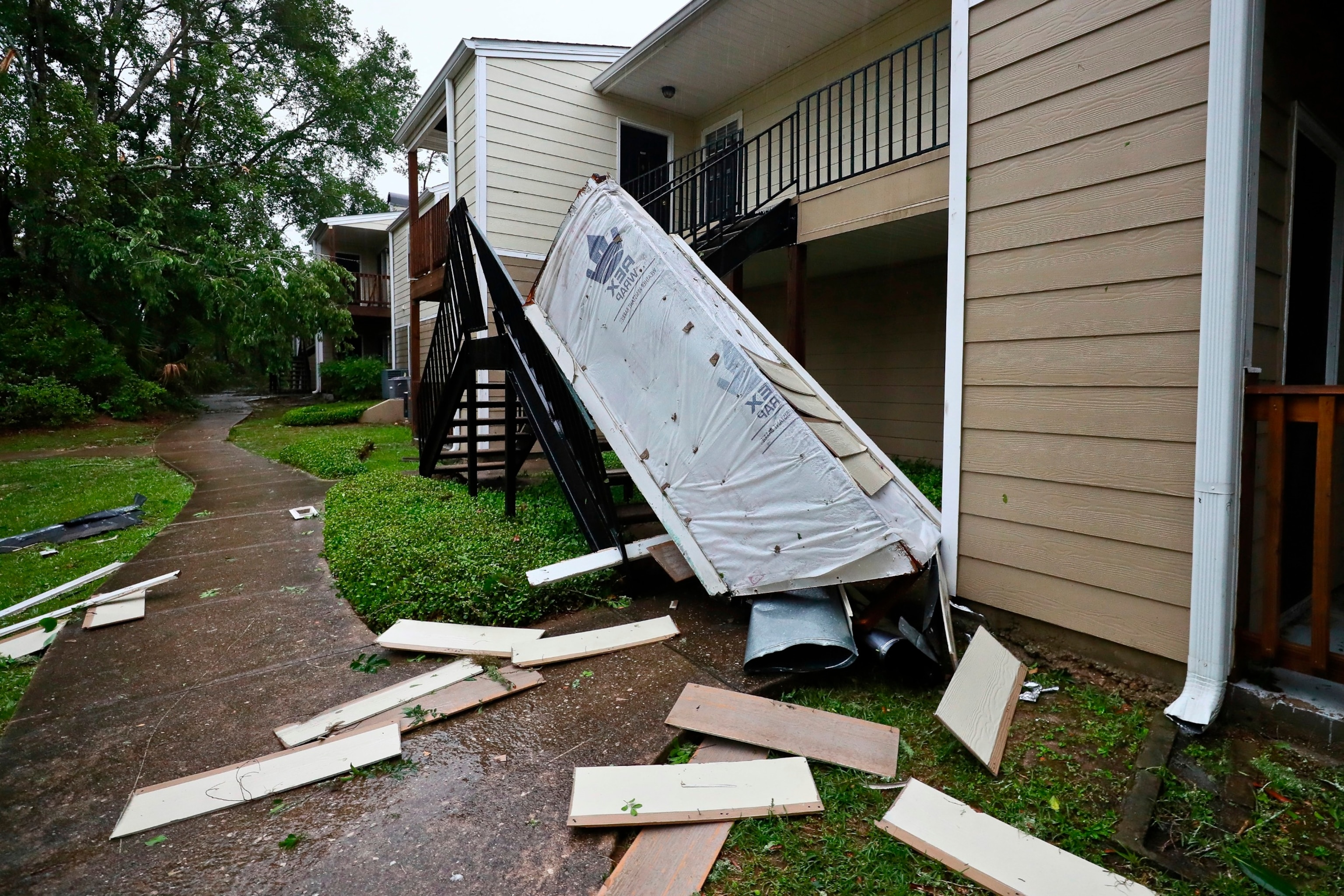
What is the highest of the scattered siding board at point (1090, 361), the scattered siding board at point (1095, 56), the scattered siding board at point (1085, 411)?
the scattered siding board at point (1095, 56)

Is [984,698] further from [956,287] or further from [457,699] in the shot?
[457,699]

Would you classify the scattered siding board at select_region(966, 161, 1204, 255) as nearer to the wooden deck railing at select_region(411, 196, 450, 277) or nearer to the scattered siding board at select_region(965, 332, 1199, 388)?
the scattered siding board at select_region(965, 332, 1199, 388)

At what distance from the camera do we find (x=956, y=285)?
126 inches

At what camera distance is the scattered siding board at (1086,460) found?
2.50 meters

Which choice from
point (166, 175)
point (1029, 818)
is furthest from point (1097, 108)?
point (166, 175)

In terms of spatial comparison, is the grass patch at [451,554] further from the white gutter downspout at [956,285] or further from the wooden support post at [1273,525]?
the wooden support post at [1273,525]

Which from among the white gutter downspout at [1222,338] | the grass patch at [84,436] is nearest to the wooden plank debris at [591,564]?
the white gutter downspout at [1222,338]

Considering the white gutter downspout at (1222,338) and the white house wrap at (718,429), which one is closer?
the white gutter downspout at (1222,338)

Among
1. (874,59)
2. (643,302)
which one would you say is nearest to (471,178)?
(874,59)

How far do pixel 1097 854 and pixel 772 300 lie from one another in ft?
26.8

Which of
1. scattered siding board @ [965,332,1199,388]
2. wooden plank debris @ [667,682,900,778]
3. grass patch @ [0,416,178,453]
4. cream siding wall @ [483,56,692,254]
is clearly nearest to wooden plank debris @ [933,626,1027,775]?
wooden plank debris @ [667,682,900,778]

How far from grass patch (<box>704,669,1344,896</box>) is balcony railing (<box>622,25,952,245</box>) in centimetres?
442

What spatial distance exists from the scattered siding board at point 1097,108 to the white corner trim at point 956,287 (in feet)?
0.29

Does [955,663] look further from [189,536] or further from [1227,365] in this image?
[189,536]
